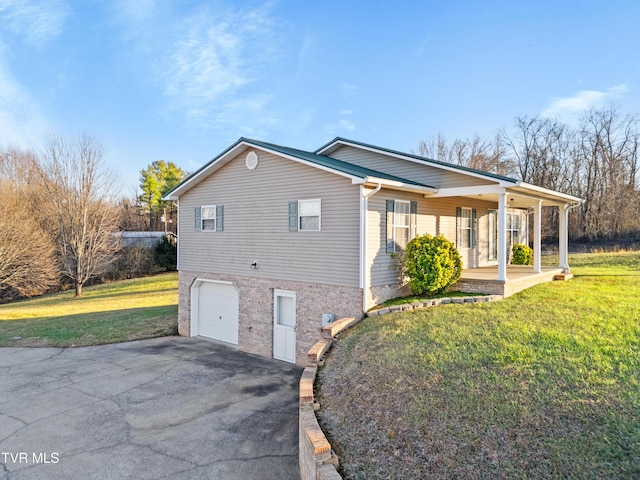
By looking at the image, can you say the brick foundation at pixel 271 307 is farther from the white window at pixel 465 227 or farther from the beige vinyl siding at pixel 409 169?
the white window at pixel 465 227

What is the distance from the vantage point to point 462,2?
1230cm

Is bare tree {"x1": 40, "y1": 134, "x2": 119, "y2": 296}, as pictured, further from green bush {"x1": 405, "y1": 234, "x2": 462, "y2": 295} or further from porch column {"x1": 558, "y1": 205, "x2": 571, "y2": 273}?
porch column {"x1": 558, "y1": 205, "x2": 571, "y2": 273}

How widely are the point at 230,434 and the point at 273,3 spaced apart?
13.2 m

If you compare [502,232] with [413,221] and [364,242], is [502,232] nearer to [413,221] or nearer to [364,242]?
[413,221]

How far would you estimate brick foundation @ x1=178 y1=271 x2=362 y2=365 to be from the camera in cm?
990

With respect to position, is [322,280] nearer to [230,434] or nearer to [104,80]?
[230,434]

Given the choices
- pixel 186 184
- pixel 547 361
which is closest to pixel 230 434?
pixel 547 361

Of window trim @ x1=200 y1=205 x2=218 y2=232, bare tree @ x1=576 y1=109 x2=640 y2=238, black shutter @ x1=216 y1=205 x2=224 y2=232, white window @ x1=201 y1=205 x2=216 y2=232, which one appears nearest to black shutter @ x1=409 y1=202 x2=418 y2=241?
black shutter @ x1=216 y1=205 x2=224 y2=232

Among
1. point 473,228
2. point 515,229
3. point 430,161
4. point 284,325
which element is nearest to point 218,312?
point 284,325

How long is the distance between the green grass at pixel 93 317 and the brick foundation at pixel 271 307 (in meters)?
2.46

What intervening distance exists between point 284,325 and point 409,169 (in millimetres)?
6098

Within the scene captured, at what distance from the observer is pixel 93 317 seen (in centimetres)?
1709

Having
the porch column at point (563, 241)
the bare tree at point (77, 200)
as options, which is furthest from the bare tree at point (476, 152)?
the bare tree at point (77, 200)

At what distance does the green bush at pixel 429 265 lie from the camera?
397 inches
